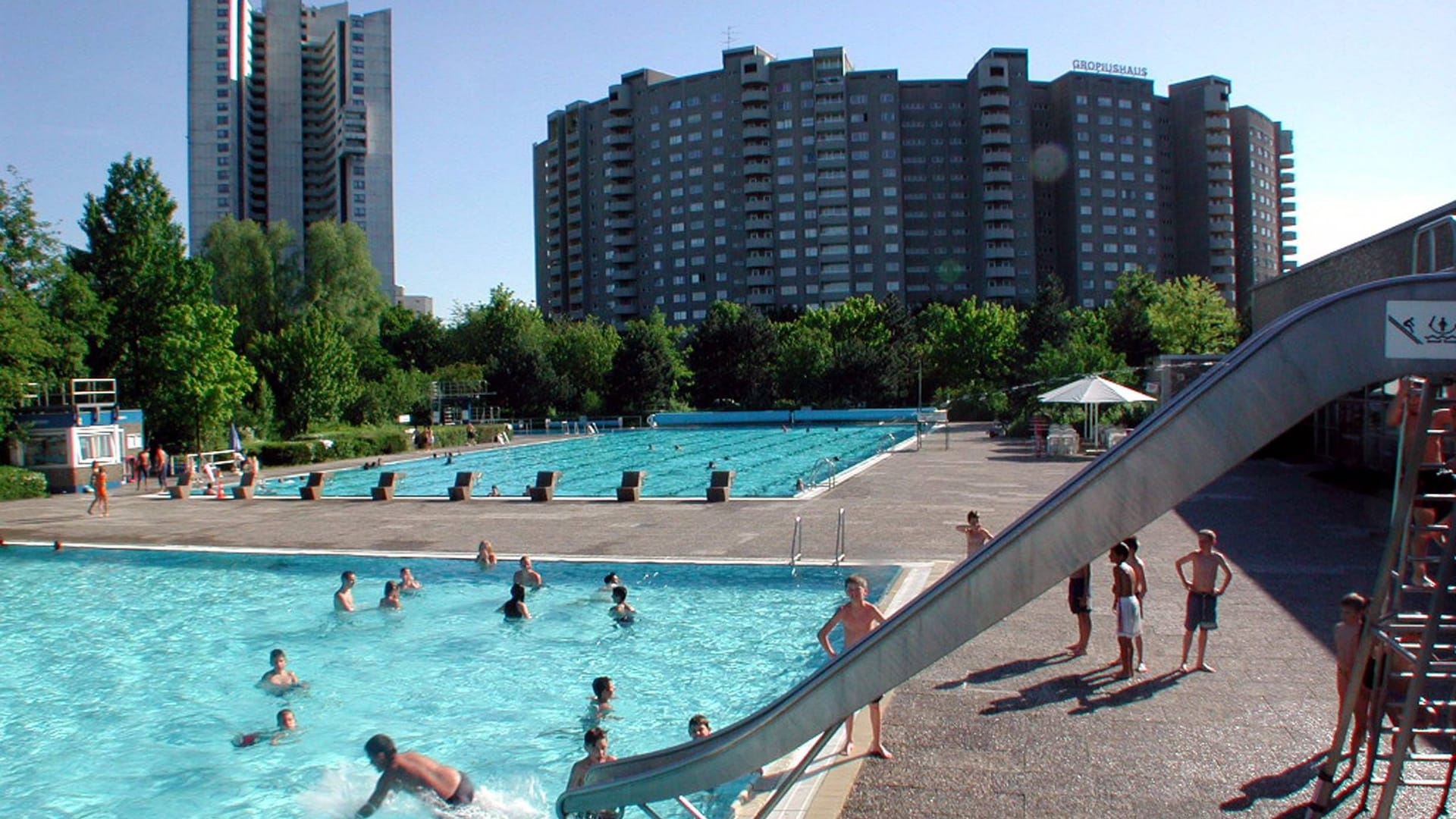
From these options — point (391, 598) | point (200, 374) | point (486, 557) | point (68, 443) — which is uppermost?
point (200, 374)

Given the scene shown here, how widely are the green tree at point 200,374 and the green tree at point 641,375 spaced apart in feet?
98.0

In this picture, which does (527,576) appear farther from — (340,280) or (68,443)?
(340,280)

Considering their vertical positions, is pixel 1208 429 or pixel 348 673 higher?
pixel 1208 429

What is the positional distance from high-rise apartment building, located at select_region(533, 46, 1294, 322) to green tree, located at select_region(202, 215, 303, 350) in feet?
178

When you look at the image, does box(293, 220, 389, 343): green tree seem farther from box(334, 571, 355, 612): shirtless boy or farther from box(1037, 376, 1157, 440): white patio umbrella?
box(334, 571, 355, 612): shirtless boy

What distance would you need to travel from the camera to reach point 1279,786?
628 centimetres

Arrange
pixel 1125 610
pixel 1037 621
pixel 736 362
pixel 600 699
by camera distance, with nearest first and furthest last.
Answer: pixel 1125 610 < pixel 600 699 < pixel 1037 621 < pixel 736 362

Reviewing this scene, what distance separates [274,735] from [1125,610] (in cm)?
858

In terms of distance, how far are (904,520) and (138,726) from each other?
1223 cm

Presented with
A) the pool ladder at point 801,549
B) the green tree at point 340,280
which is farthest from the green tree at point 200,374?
the pool ladder at point 801,549

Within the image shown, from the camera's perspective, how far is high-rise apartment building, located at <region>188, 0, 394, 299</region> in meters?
117

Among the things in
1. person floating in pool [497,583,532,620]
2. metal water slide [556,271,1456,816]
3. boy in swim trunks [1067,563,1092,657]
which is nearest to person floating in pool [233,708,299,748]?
person floating in pool [497,583,532,620]

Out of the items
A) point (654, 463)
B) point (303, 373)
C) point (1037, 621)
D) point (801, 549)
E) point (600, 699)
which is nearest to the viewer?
point (600, 699)

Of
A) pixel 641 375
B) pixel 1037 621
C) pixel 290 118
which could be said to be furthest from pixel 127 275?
pixel 290 118
